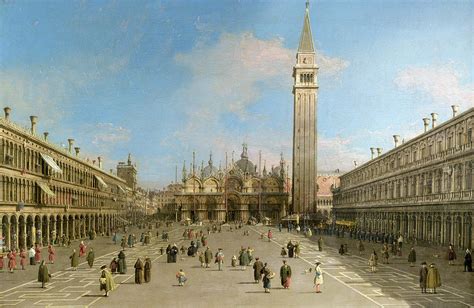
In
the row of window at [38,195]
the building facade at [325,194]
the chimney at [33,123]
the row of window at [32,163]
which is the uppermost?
the chimney at [33,123]

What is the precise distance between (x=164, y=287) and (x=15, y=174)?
22.9 m

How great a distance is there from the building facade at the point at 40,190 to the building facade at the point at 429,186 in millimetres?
35509

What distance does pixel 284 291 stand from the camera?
918 inches

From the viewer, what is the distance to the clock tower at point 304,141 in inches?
4481

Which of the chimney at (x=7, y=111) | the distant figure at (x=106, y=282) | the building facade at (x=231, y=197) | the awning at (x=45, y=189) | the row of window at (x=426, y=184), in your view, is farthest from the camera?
the building facade at (x=231, y=197)

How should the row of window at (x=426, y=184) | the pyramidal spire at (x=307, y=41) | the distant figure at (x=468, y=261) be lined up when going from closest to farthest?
the distant figure at (x=468, y=261)
the row of window at (x=426, y=184)
the pyramidal spire at (x=307, y=41)

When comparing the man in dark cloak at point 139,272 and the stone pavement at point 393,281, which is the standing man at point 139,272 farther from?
the stone pavement at point 393,281

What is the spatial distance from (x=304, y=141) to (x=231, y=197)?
99.7ft

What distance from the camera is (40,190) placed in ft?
158

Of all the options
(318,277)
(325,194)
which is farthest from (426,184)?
(325,194)

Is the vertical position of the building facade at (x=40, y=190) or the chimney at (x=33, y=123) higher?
the chimney at (x=33, y=123)

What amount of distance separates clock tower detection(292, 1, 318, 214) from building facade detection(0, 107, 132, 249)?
5112 centimetres

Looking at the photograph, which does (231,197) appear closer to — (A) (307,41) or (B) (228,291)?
(A) (307,41)

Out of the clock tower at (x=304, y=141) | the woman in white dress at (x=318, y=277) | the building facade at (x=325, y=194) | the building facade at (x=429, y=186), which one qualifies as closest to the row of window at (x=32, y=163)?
the woman in white dress at (x=318, y=277)
